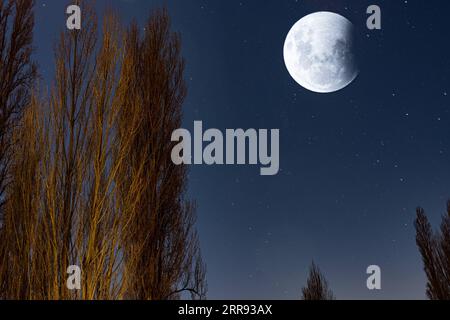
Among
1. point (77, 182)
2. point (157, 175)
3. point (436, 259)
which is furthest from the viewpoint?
point (436, 259)

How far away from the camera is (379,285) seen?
7.97m

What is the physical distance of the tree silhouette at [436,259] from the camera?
17531 mm

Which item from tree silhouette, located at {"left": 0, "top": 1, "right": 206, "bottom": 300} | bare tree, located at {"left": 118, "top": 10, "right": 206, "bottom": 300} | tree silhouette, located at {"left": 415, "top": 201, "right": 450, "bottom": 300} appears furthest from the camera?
tree silhouette, located at {"left": 415, "top": 201, "right": 450, "bottom": 300}

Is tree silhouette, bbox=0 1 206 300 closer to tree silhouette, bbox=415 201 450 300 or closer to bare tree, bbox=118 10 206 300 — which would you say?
bare tree, bbox=118 10 206 300

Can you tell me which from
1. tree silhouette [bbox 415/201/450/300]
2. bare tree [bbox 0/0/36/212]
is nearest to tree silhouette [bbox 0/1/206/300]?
bare tree [bbox 0/0/36/212]

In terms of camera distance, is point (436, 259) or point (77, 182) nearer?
point (77, 182)

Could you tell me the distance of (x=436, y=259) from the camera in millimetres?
17953

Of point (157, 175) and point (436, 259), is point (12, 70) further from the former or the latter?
point (436, 259)

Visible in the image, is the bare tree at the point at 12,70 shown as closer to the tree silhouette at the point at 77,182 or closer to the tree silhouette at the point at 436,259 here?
the tree silhouette at the point at 77,182

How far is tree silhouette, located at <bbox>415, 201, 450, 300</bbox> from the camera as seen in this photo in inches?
690

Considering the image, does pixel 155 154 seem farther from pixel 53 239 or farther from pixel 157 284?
pixel 53 239

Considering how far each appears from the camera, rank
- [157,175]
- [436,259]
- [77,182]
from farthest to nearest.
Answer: [436,259] → [157,175] → [77,182]

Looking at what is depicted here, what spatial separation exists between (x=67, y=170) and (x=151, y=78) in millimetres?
3908

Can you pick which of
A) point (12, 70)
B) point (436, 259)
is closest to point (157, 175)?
point (12, 70)
